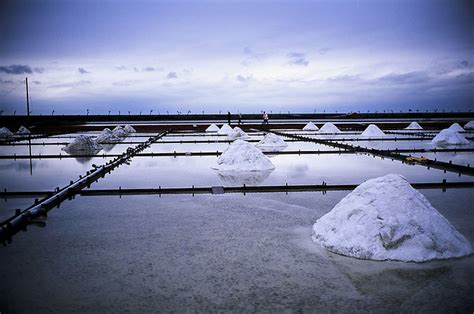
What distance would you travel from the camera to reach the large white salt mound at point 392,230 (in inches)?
109

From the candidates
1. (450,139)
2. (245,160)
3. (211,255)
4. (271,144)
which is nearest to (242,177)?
(245,160)

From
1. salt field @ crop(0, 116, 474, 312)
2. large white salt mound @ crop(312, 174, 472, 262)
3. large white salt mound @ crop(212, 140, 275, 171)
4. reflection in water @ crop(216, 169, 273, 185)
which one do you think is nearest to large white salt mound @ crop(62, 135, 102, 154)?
salt field @ crop(0, 116, 474, 312)

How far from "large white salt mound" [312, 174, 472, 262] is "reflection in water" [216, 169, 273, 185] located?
2.62m

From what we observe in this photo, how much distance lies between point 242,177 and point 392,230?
350cm

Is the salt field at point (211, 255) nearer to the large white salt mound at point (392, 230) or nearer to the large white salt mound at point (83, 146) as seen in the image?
the large white salt mound at point (392, 230)

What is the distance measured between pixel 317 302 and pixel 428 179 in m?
4.61

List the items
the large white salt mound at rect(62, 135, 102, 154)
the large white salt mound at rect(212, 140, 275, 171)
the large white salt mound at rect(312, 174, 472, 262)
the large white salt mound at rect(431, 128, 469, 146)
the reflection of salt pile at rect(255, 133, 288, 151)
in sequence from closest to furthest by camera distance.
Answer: the large white salt mound at rect(312, 174, 472, 262), the large white salt mound at rect(212, 140, 275, 171), the large white salt mound at rect(62, 135, 102, 154), the reflection of salt pile at rect(255, 133, 288, 151), the large white salt mound at rect(431, 128, 469, 146)

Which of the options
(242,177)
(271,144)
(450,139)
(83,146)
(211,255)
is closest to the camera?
(211,255)

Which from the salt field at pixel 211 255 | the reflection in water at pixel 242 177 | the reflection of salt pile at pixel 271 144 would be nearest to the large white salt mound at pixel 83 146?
the salt field at pixel 211 255

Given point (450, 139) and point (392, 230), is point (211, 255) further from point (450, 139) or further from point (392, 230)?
point (450, 139)

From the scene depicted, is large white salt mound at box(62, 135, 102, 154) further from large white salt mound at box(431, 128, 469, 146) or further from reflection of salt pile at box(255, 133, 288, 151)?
large white salt mound at box(431, 128, 469, 146)

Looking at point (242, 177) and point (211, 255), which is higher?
point (242, 177)

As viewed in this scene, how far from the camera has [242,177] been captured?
6152mm

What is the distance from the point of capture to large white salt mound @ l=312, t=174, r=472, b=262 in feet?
9.08
